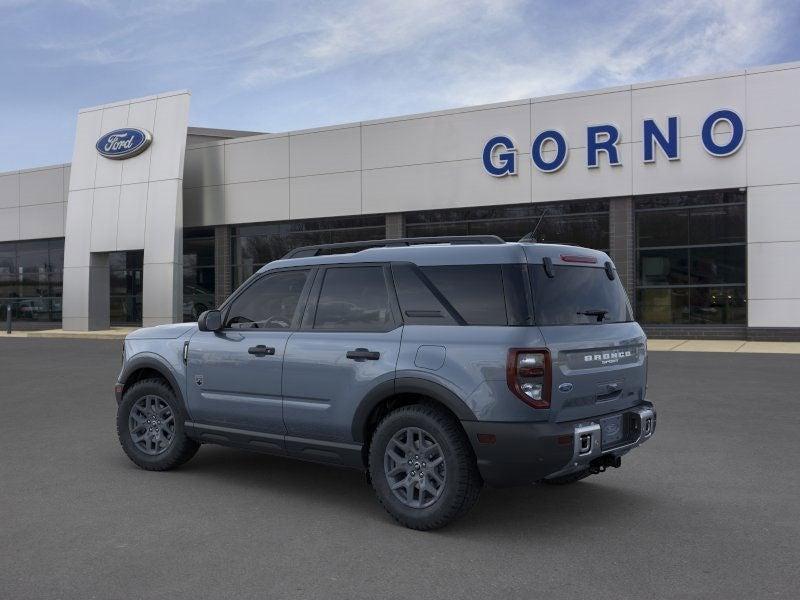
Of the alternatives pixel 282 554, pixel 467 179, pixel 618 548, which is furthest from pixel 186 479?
pixel 467 179

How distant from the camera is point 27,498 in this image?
18.2ft

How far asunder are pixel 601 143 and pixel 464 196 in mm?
4561

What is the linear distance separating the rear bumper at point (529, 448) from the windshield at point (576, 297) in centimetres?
66

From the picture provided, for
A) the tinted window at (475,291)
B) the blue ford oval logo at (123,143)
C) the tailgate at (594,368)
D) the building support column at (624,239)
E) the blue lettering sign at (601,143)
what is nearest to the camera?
the tailgate at (594,368)

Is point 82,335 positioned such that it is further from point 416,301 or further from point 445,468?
point 445,468

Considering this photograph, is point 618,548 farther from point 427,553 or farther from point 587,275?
point 587,275

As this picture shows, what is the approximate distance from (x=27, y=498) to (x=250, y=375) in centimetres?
185

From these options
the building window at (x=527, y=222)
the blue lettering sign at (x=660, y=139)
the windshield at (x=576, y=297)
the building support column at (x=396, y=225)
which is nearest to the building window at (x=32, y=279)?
the building support column at (x=396, y=225)

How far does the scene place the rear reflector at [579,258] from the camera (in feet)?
16.4

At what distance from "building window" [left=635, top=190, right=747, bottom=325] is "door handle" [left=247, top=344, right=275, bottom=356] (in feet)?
60.2

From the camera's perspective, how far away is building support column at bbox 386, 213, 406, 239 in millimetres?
25219

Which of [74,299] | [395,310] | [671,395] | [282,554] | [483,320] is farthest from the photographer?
[74,299]

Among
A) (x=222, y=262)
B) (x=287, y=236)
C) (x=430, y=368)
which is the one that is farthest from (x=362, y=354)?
(x=222, y=262)

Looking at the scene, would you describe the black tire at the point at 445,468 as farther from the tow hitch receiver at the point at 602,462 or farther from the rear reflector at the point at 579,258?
the rear reflector at the point at 579,258
